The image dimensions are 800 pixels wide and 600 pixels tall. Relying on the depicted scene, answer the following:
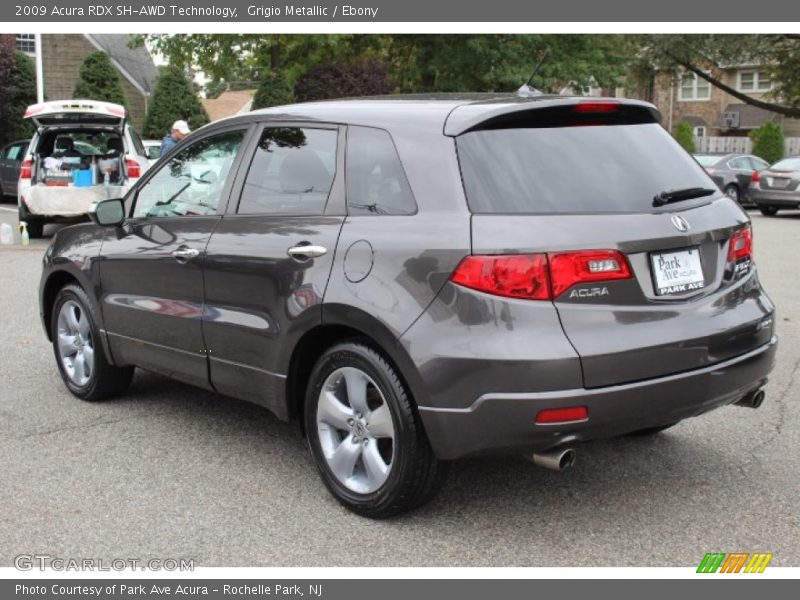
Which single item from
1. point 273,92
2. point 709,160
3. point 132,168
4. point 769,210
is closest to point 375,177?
point 132,168

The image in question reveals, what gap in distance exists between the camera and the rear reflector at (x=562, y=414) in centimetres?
357

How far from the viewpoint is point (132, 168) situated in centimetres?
1484

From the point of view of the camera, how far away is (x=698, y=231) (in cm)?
398

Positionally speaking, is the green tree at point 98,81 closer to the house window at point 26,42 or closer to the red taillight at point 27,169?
the house window at point 26,42

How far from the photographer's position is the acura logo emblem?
3.90 meters

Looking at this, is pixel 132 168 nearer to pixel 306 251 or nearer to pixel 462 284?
pixel 306 251

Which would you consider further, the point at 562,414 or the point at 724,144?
the point at 724,144

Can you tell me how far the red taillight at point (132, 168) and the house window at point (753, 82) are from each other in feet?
142

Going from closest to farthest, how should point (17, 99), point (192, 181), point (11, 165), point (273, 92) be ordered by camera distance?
1. point (192, 181)
2. point (11, 165)
3. point (273, 92)
4. point (17, 99)

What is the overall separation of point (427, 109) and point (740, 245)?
1505 millimetres

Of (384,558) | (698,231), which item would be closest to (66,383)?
(384,558)

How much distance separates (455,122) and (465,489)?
169cm

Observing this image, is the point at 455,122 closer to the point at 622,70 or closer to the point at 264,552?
the point at 264,552

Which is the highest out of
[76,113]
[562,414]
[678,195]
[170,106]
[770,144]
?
[170,106]
